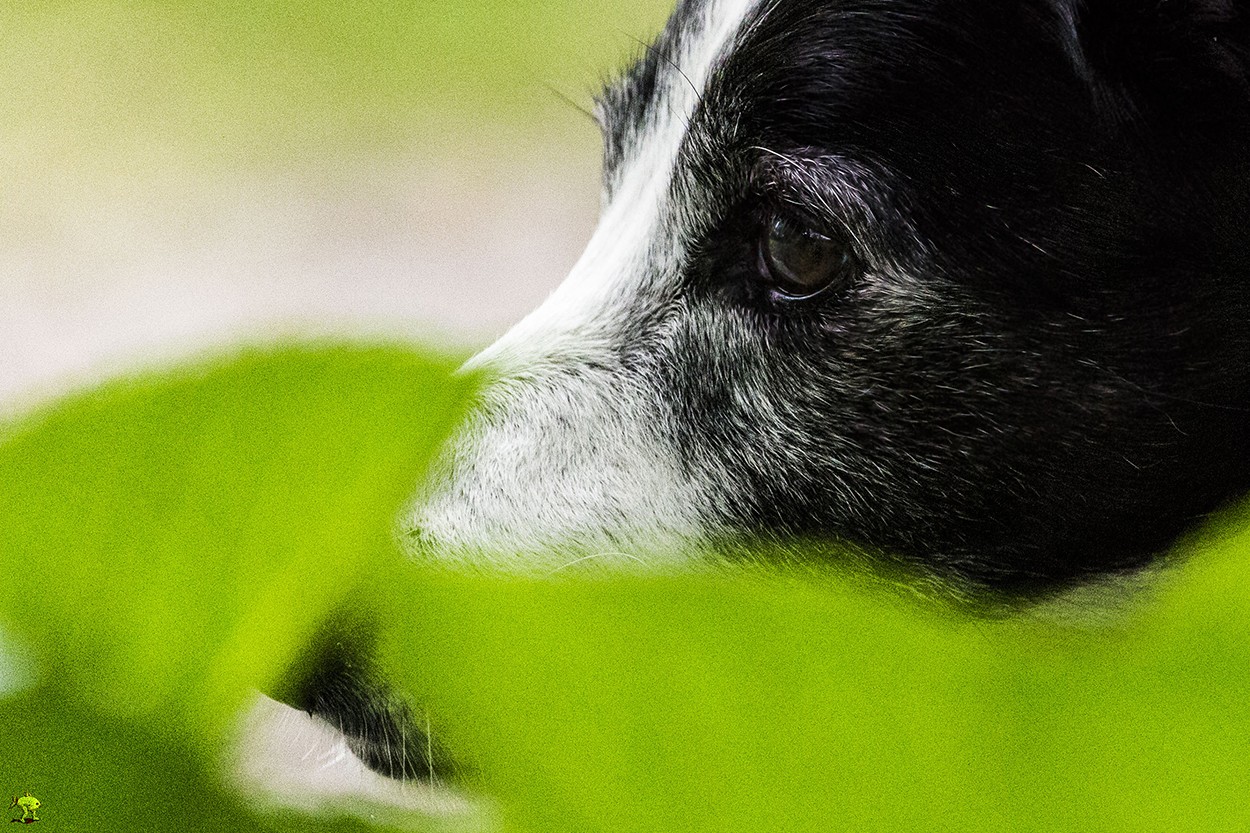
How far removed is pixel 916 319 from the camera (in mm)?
988

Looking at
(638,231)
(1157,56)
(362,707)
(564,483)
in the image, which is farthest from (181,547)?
(1157,56)

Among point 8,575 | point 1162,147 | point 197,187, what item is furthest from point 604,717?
point 197,187

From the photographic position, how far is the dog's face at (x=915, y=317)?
0.95 metres

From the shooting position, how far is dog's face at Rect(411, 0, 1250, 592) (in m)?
0.95

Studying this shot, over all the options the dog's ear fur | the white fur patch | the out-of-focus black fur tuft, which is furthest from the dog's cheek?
the dog's ear fur

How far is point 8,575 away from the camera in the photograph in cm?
96

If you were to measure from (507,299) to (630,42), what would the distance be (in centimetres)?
32

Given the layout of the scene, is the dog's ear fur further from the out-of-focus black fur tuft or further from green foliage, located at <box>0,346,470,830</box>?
the out-of-focus black fur tuft

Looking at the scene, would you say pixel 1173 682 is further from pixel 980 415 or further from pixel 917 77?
pixel 917 77

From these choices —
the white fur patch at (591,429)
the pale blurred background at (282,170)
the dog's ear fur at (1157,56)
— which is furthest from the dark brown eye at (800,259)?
the pale blurred background at (282,170)

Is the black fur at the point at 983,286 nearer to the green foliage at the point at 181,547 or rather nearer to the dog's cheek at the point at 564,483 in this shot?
the dog's cheek at the point at 564,483

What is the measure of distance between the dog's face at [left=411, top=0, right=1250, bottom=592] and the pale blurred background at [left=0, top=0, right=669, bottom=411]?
0.27 metres

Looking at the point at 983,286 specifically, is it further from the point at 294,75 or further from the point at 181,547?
the point at 294,75

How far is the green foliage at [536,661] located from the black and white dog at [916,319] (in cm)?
8
